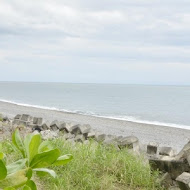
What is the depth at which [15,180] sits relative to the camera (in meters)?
0.70

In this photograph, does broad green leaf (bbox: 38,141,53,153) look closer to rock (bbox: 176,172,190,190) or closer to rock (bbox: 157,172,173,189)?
rock (bbox: 176,172,190,190)

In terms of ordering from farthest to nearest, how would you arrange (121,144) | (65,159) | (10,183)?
(121,144)
(65,159)
(10,183)

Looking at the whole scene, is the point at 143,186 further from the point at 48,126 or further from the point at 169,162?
the point at 48,126

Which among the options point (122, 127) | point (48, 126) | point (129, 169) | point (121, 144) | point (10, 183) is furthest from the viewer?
point (122, 127)

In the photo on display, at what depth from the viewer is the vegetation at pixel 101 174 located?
5.70m

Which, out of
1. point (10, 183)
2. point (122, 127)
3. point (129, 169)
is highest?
point (10, 183)

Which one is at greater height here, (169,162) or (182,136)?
(169,162)

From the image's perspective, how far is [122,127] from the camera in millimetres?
21281

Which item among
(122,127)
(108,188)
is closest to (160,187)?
(108,188)

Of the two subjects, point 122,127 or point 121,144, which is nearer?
point 121,144

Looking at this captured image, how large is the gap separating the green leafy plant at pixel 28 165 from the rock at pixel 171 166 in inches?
200

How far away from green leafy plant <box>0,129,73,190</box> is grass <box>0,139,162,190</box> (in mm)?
4774

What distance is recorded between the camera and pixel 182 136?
61.6ft

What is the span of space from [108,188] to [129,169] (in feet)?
1.91
